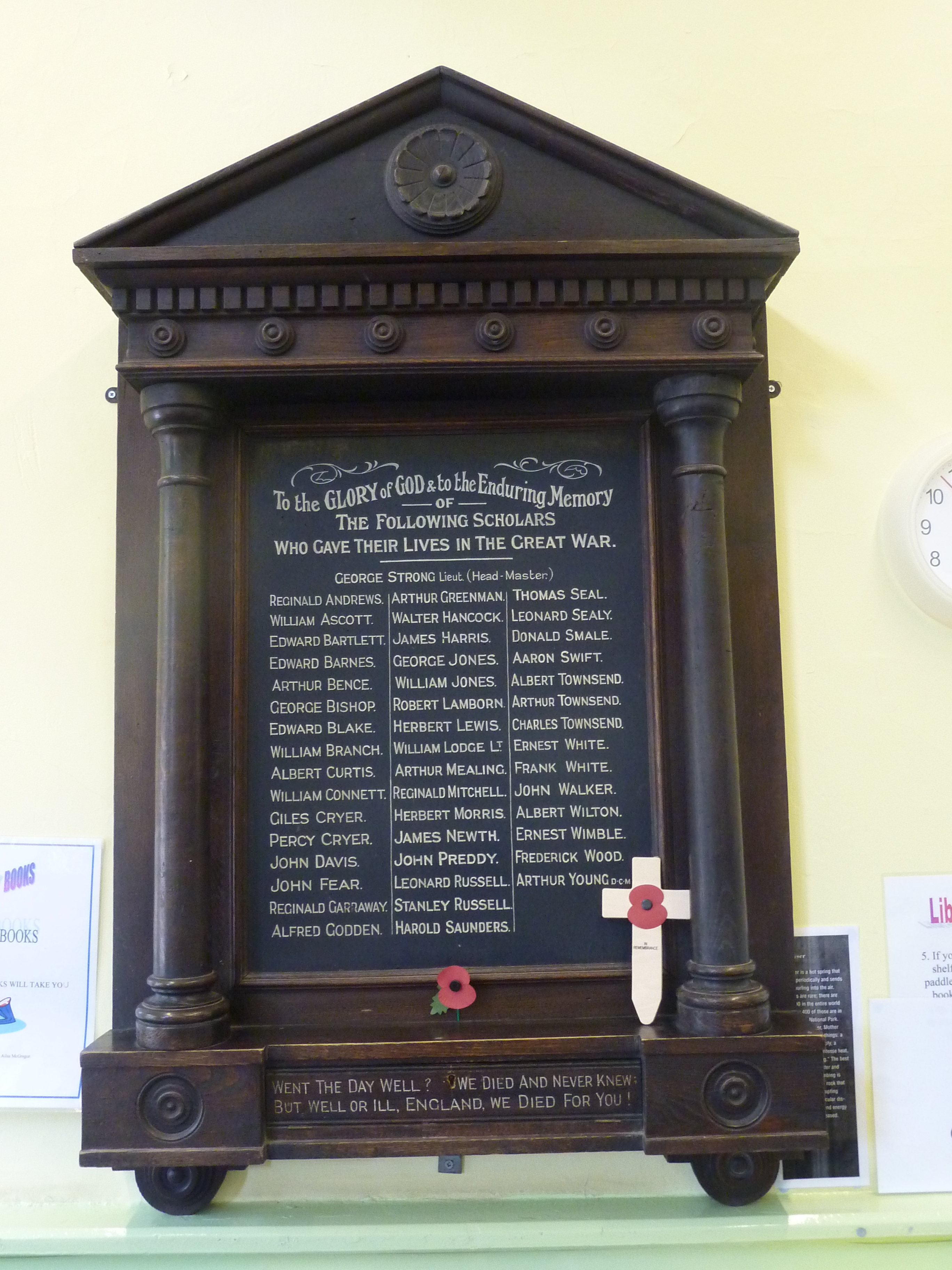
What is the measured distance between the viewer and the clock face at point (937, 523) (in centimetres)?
160

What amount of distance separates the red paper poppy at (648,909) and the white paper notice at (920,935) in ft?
1.30

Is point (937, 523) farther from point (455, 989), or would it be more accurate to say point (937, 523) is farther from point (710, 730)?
point (455, 989)

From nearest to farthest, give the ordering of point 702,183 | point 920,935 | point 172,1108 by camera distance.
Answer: point 172,1108, point 920,935, point 702,183

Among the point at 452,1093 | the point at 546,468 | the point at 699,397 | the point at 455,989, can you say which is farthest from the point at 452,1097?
the point at 699,397

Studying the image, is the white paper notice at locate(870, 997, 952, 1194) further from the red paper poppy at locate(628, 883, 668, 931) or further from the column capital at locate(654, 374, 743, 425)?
the column capital at locate(654, 374, 743, 425)

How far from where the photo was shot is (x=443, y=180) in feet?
4.79

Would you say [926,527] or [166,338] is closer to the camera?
[166,338]

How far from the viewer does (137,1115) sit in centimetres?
137

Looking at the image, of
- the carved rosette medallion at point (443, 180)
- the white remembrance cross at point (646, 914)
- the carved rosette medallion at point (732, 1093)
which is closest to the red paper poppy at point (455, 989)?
the white remembrance cross at point (646, 914)

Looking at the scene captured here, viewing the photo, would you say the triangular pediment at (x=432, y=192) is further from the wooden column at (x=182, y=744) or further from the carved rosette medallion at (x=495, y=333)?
the wooden column at (x=182, y=744)

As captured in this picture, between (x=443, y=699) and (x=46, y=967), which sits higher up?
(x=443, y=699)

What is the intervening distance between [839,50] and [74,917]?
193 centimetres

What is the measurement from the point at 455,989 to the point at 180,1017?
1.29ft

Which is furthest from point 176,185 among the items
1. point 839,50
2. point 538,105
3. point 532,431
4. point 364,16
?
point 839,50
